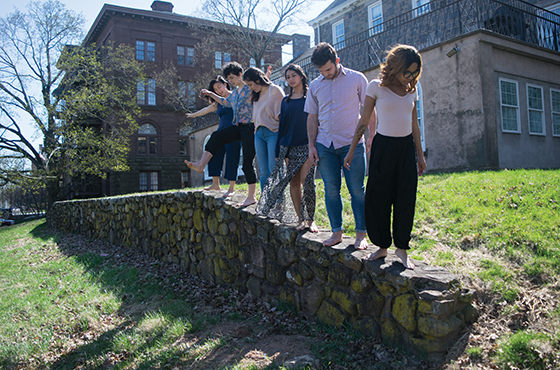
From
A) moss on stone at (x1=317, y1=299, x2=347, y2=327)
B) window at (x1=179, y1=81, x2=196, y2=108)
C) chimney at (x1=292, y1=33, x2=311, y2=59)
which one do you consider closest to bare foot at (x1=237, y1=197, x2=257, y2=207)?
moss on stone at (x1=317, y1=299, x2=347, y2=327)

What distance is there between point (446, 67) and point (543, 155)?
4.56 metres

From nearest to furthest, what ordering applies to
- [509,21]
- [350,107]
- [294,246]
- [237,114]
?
[350,107], [294,246], [237,114], [509,21]

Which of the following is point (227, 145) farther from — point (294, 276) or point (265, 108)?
point (294, 276)

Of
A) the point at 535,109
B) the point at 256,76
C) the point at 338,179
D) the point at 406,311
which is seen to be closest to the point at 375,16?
the point at 535,109

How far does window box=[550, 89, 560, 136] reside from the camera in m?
12.7

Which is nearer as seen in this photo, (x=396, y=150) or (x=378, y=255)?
(x=396, y=150)

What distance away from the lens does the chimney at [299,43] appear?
2895 cm

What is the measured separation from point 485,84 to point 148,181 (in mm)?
25303

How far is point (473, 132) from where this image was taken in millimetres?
10375

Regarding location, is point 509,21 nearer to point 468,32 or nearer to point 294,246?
point 468,32

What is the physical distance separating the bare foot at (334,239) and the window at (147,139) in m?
28.3

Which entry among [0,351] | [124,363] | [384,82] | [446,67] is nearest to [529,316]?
[384,82]

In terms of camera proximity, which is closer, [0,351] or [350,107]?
[350,107]

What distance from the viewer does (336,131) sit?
3664 millimetres
